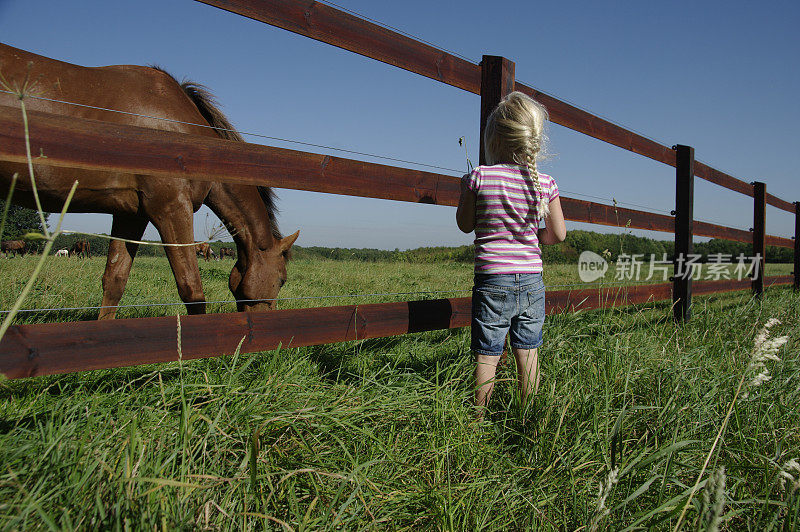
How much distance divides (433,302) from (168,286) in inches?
159

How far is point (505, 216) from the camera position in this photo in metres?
2.09

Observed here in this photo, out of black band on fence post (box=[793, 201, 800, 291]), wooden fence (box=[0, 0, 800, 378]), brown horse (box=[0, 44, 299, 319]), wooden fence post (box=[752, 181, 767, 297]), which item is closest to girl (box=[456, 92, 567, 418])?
wooden fence (box=[0, 0, 800, 378])

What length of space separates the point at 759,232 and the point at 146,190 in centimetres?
844

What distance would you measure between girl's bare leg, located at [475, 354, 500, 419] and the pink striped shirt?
41 centimetres

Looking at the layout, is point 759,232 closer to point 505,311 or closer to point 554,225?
point 554,225

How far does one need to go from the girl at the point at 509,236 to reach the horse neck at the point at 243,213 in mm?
2267

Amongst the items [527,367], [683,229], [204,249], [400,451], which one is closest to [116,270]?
[204,249]

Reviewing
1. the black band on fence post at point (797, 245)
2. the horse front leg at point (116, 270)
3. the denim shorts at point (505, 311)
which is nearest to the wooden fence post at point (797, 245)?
the black band on fence post at point (797, 245)

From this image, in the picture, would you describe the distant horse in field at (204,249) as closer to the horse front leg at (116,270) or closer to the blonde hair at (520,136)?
the horse front leg at (116,270)

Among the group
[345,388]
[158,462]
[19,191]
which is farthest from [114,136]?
[19,191]

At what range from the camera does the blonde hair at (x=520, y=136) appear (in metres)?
2.06

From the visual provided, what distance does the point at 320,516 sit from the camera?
1222mm

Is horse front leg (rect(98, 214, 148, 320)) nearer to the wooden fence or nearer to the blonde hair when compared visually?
the wooden fence

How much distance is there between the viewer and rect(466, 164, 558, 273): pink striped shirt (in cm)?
207
